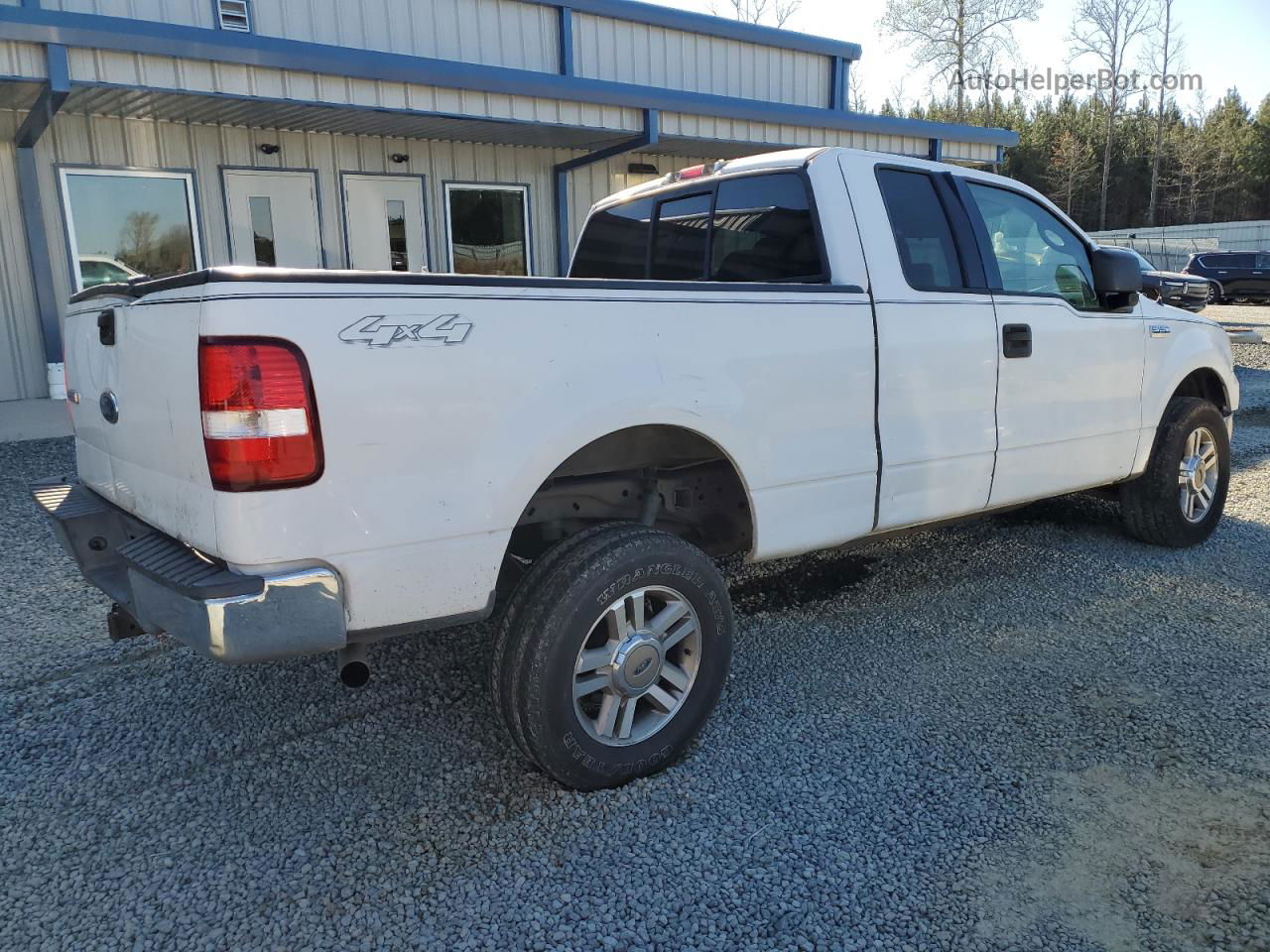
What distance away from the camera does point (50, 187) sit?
913 cm

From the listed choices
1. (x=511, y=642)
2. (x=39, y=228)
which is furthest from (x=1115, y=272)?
(x=39, y=228)

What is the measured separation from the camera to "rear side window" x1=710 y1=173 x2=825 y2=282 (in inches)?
144

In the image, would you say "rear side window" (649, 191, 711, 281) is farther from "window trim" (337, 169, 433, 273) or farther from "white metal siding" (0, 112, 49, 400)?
"white metal siding" (0, 112, 49, 400)

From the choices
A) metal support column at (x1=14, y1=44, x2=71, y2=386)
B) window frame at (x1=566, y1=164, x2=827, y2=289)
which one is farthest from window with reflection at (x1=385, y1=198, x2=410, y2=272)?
window frame at (x1=566, y1=164, x2=827, y2=289)

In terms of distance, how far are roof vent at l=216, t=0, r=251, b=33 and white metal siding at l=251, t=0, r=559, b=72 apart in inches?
4.0

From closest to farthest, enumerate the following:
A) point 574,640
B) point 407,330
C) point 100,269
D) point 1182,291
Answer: point 407,330 < point 574,640 < point 100,269 < point 1182,291

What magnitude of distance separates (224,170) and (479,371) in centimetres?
910

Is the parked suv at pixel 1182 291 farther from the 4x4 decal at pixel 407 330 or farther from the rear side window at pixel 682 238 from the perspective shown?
the 4x4 decal at pixel 407 330

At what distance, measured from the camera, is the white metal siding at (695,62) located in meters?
12.5

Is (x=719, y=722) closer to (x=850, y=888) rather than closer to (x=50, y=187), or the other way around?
(x=850, y=888)

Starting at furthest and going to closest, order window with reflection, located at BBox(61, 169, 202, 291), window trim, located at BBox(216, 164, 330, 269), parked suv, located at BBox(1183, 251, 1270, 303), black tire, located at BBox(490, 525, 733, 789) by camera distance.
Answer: parked suv, located at BBox(1183, 251, 1270, 303) < window trim, located at BBox(216, 164, 330, 269) < window with reflection, located at BBox(61, 169, 202, 291) < black tire, located at BBox(490, 525, 733, 789)

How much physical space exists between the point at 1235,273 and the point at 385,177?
27.7 metres

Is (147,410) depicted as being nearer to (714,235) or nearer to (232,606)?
(232,606)

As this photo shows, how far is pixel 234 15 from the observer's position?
9992 millimetres
